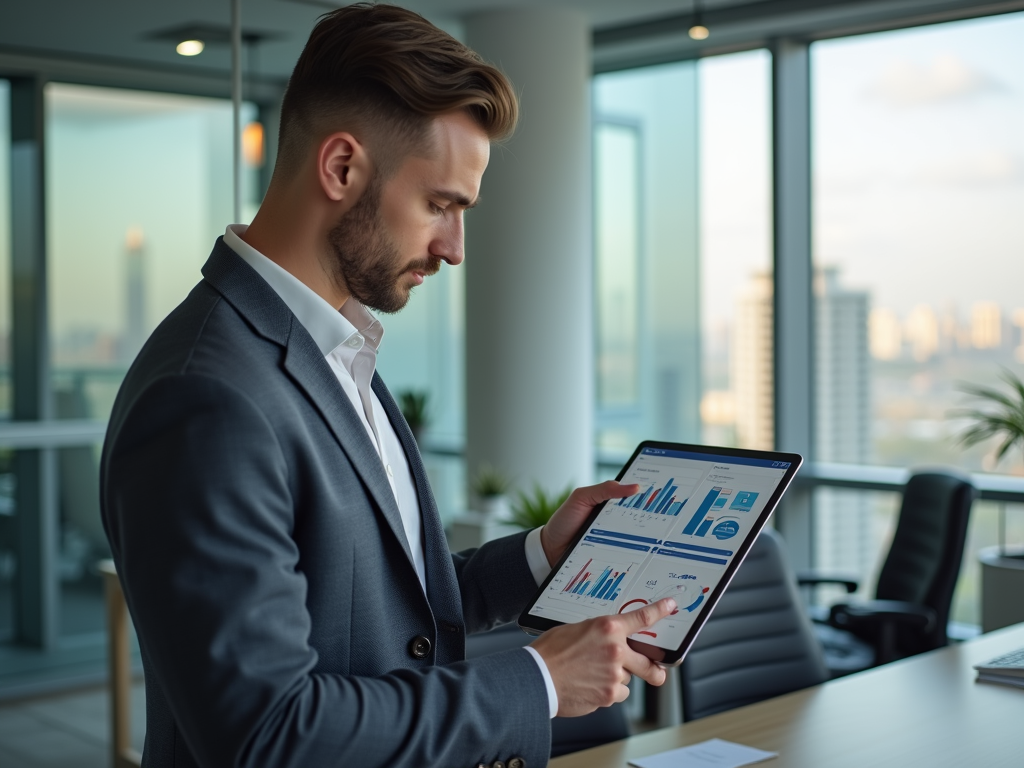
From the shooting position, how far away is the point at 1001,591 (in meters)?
4.01

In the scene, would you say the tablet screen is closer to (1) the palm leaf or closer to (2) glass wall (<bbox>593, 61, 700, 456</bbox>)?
(1) the palm leaf

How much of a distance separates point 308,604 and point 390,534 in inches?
5.1

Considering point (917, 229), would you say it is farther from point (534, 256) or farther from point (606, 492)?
point (606, 492)

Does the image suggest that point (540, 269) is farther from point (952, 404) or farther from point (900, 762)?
point (900, 762)

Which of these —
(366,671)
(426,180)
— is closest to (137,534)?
(366,671)

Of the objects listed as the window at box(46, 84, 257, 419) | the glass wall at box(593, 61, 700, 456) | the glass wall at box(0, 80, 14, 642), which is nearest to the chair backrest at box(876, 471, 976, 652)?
the glass wall at box(593, 61, 700, 456)

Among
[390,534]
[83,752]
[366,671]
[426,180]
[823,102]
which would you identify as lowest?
[83,752]

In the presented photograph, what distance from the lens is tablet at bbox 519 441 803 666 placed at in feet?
4.44

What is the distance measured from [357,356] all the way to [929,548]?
130 inches

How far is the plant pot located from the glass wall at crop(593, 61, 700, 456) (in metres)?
1.89

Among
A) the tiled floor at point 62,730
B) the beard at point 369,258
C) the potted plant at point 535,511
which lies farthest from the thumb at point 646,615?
the tiled floor at point 62,730

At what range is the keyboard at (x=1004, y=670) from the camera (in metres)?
2.26

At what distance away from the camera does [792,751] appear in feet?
6.12

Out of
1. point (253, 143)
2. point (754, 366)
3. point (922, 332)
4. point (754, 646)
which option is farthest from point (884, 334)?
point (253, 143)
